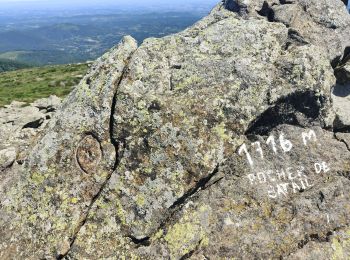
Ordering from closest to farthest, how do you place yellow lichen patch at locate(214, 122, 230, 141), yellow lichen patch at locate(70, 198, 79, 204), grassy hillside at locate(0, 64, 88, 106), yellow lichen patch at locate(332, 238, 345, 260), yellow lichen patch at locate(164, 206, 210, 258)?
1. yellow lichen patch at locate(332, 238, 345, 260)
2. yellow lichen patch at locate(164, 206, 210, 258)
3. yellow lichen patch at locate(70, 198, 79, 204)
4. yellow lichen patch at locate(214, 122, 230, 141)
5. grassy hillside at locate(0, 64, 88, 106)

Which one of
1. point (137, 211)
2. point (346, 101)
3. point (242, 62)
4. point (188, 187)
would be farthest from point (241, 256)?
point (346, 101)

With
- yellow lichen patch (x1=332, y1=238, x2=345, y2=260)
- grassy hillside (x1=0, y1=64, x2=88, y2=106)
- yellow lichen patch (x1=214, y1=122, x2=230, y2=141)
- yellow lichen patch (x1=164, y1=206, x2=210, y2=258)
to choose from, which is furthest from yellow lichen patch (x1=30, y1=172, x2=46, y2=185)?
grassy hillside (x1=0, y1=64, x2=88, y2=106)

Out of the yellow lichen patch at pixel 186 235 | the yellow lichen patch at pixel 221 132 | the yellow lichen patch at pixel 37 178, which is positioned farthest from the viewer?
the yellow lichen patch at pixel 37 178

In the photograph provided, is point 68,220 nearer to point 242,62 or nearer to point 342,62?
point 242,62

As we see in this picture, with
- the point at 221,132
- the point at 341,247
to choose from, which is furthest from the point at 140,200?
the point at 341,247

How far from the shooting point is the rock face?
45.5 ft

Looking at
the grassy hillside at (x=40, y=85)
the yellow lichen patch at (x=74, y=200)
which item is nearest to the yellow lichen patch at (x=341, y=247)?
the yellow lichen patch at (x=74, y=200)

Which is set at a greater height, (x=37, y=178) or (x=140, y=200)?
(x=37, y=178)

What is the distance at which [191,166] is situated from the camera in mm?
14219

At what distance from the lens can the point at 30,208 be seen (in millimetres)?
14516

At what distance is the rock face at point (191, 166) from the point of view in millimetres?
13883

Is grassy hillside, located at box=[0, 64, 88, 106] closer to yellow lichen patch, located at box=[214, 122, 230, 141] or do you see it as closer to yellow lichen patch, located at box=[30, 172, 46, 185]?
yellow lichen patch, located at box=[30, 172, 46, 185]

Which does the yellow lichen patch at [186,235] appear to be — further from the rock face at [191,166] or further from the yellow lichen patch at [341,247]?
the yellow lichen patch at [341,247]

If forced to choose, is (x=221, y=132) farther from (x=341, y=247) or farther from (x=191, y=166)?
(x=341, y=247)
